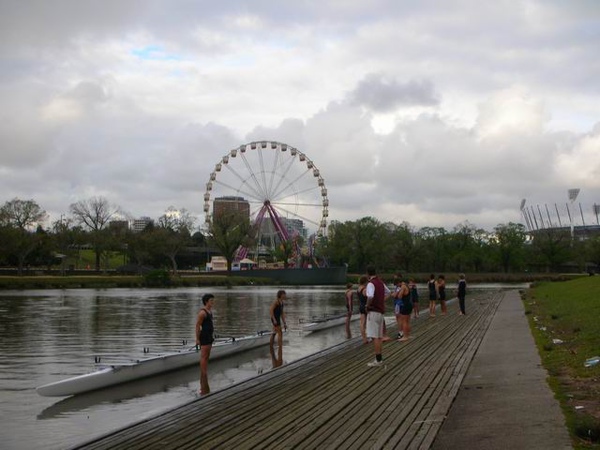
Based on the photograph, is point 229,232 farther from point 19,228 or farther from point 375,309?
point 375,309

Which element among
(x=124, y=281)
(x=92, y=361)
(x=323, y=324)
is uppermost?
(x=124, y=281)

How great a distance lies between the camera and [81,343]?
2712 centimetres

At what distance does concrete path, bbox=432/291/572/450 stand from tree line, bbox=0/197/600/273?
10621cm

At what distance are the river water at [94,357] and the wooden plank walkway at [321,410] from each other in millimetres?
1571

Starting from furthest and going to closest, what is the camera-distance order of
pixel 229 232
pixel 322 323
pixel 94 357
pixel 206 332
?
pixel 229 232, pixel 322 323, pixel 94 357, pixel 206 332

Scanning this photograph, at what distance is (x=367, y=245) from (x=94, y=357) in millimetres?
126788

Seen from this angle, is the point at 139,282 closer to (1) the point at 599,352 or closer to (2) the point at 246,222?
(2) the point at 246,222

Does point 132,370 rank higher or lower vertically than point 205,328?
lower

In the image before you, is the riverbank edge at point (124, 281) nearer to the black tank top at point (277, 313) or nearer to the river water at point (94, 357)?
the river water at point (94, 357)

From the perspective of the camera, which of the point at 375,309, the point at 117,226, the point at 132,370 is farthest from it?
the point at 117,226

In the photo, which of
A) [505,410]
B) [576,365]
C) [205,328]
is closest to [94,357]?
[205,328]

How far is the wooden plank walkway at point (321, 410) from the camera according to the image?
9.72 metres

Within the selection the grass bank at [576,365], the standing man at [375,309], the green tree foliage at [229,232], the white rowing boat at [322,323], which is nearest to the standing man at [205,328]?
the standing man at [375,309]

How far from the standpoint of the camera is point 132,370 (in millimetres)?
18016
